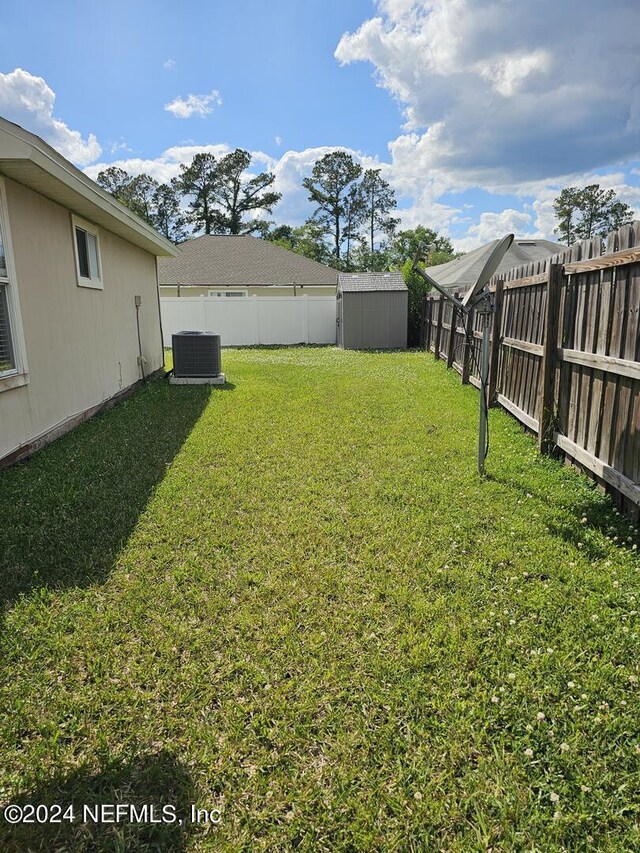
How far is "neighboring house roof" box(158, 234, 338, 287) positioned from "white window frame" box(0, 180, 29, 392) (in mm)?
16808

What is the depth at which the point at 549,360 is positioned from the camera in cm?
484

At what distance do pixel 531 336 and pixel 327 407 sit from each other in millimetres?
3082

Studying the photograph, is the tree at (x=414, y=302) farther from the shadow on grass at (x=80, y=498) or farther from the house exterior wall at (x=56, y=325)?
the shadow on grass at (x=80, y=498)

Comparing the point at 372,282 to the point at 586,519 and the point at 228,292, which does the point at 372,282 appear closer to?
the point at 228,292

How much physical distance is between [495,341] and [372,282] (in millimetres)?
10783

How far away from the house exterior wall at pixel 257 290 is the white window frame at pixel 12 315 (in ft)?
54.4

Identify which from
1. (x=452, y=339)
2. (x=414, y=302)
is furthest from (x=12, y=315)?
(x=414, y=302)

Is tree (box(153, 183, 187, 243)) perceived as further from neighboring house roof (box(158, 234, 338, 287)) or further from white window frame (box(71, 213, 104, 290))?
white window frame (box(71, 213, 104, 290))

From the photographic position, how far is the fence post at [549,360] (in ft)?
15.4

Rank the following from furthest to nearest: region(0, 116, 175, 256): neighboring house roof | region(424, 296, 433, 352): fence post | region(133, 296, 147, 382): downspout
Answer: region(424, 296, 433, 352): fence post, region(133, 296, 147, 382): downspout, region(0, 116, 175, 256): neighboring house roof

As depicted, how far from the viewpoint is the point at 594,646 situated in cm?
231

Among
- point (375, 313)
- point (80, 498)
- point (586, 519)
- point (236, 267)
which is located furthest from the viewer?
point (236, 267)

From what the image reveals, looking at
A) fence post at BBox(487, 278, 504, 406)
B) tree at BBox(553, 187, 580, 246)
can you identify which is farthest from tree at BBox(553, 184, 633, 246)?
fence post at BBox(487, 278, 504, 406)

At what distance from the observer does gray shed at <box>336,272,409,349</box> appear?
1688cm
